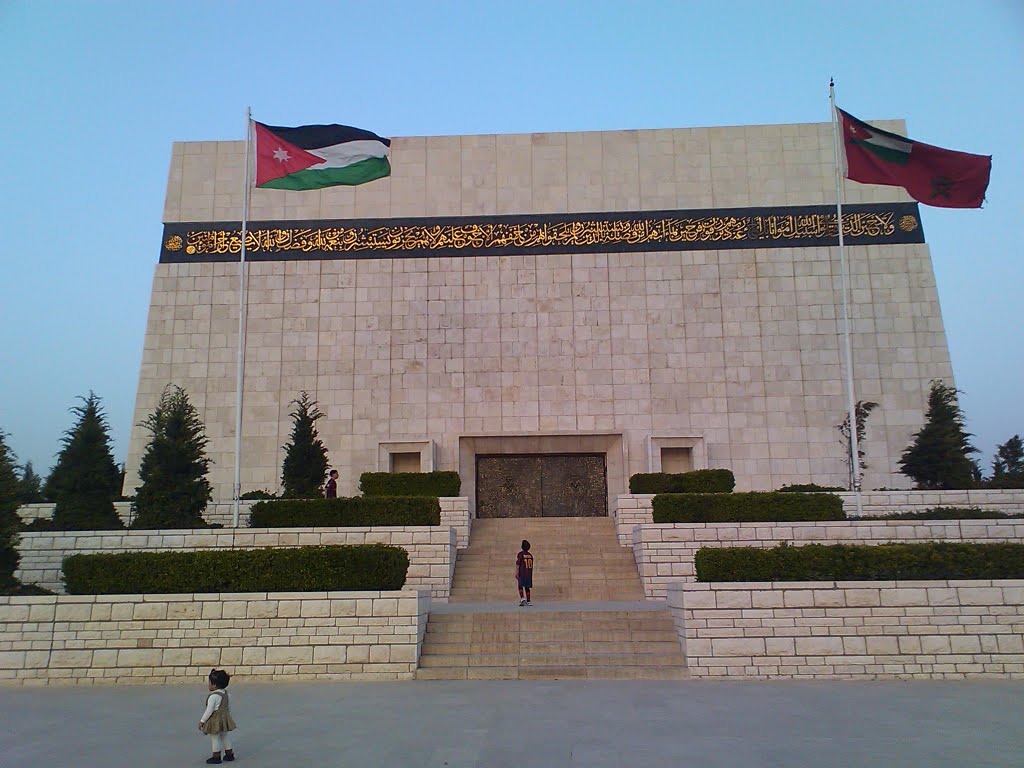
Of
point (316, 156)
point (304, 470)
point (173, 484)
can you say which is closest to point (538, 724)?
point (173, 484)

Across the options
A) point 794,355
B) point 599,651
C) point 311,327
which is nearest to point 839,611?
point 599,651

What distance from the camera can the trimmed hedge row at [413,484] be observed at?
18406 mm

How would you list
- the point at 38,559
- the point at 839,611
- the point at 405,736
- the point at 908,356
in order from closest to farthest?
1. the point at 405,736
2. the point at 839,611
3. the point at 38,559
4. the point at 908,356

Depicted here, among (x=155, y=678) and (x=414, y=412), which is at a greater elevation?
(x=414, y=412)

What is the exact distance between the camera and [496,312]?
23.4m

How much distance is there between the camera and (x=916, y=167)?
52.2 feet

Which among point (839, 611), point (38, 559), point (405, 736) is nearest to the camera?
point (405, 736)

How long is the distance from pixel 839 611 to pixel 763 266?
14484mm

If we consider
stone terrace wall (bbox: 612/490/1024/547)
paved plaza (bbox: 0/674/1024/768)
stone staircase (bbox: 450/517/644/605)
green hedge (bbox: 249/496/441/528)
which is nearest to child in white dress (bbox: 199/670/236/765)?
paved plaza (bbox: 0/674/1024/768)

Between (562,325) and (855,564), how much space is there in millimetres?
13263

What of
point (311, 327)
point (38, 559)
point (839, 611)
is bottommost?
point (839, 611)

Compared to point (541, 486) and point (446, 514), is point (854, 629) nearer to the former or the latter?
point (446, 514)

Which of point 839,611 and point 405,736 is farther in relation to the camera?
point 839,611

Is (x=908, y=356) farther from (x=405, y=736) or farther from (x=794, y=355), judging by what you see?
(x=405, y=736)
